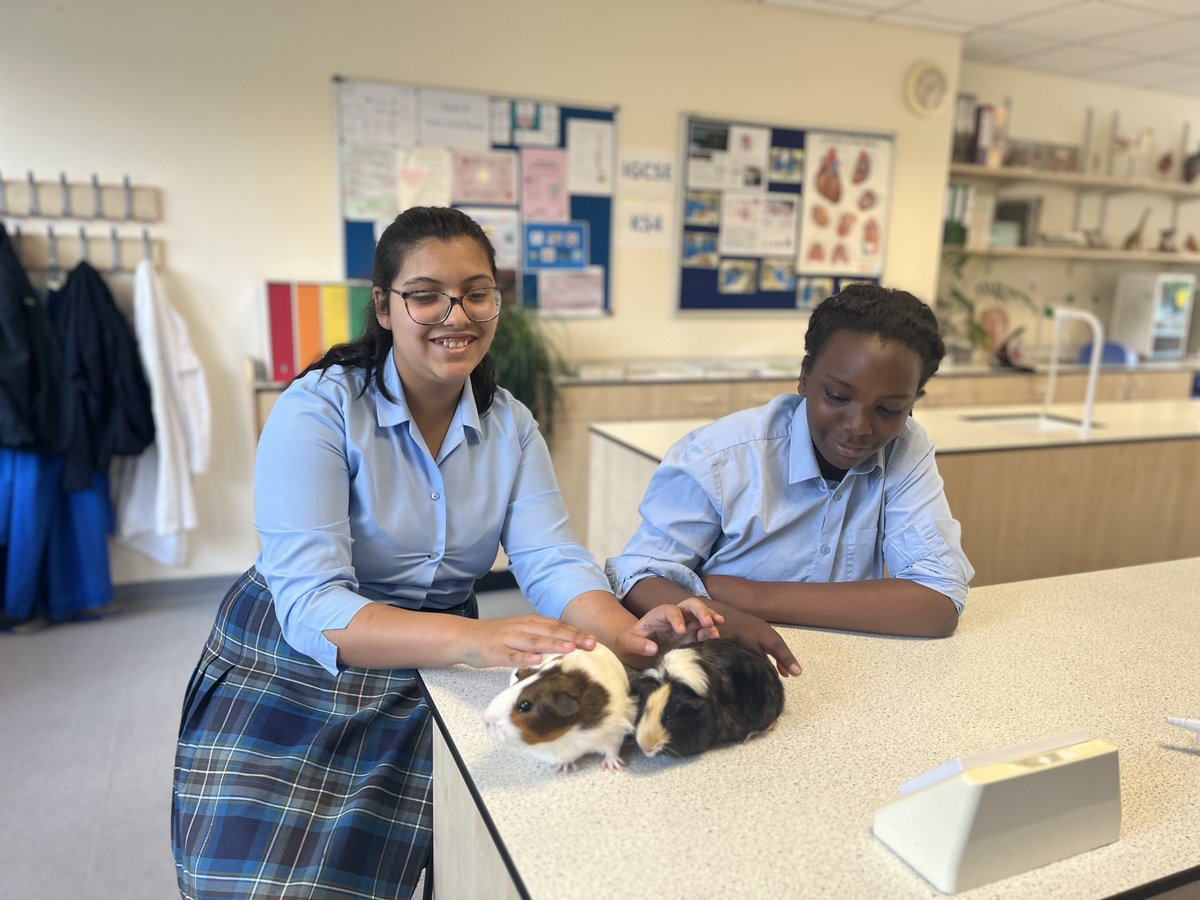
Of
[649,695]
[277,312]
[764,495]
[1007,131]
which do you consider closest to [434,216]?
[764,495]

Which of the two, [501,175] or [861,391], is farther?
[501,175]

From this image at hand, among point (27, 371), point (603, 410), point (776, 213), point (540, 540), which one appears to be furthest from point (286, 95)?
point (540, 540)

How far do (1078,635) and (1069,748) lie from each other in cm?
51

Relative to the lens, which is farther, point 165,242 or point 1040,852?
point 165,242

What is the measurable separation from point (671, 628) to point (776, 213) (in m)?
3.55

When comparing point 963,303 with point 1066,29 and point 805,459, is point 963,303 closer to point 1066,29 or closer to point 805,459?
point 1066,29

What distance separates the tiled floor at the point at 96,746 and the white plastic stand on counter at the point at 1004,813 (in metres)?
1.68

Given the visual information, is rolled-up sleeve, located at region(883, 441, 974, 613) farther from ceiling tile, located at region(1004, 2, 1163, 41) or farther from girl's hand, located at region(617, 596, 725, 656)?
ceiling tile, located at region(1004, 2, 1163, 41)

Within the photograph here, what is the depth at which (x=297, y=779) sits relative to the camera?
108 cm

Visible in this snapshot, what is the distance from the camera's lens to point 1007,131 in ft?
16.3

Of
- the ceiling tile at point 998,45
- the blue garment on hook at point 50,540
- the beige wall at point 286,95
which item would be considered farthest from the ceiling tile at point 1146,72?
the blue garment on hook at point 50,540

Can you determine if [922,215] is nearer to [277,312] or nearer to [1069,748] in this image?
[277,312]

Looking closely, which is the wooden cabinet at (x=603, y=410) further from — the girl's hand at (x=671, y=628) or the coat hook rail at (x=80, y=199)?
the girl's hand at (x=671, y=628)

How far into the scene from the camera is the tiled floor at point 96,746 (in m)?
1.83
